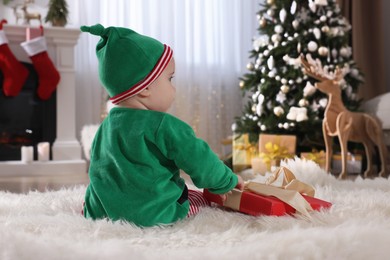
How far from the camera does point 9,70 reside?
358 centimetres

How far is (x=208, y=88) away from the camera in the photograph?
446 centimetres

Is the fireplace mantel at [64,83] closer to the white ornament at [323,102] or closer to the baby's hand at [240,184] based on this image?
the white ornament at [323,102]

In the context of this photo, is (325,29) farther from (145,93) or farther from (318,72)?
(145,93)

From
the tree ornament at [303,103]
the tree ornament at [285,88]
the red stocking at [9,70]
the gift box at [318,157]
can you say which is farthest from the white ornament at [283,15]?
the red stocking at [9,70]

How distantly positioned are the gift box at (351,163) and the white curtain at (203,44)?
1.45 m

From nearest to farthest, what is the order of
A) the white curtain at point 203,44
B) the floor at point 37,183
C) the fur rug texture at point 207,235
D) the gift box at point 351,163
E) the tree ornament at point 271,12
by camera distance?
the fur rug texture at point 207,235
the floor at point 37,183
the gift box at point 351,163
the tree ornament at point 271,12
the white curtain at point 203,44

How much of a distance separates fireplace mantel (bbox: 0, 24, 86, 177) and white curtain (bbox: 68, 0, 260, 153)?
21.1 inches

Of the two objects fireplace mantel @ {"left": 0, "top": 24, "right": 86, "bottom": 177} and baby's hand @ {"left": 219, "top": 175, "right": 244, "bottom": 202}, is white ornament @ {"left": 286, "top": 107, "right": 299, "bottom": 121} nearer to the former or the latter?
fireplace mantel @ {"left": 0, "top": 24, "right": 86, "bottom": 177}

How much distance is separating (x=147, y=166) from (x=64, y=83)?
2.76 m

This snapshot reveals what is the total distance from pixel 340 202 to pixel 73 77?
2750mm

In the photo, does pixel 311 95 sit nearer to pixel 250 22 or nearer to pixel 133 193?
pixel 250 22

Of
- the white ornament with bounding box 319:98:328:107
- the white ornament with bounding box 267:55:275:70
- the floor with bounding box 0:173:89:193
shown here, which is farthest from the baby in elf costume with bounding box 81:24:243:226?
the white ornament with bounding box 267:55:275:70

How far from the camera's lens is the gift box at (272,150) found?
3027 millimetres

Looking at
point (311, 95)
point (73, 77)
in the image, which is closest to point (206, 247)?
point (311, 95)
